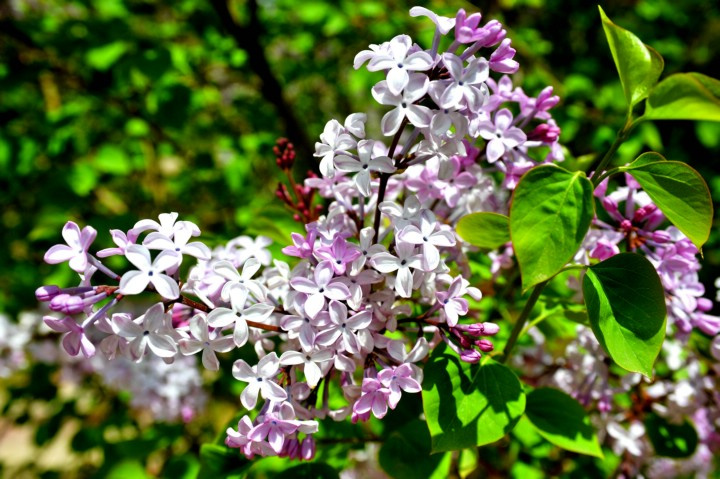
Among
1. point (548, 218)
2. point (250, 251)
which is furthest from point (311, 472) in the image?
→ point (548, 218)

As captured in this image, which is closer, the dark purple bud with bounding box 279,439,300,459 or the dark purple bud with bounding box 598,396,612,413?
the dark purple bud with bounding box 279,439,300,459

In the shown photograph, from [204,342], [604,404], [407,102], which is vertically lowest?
[604,404]

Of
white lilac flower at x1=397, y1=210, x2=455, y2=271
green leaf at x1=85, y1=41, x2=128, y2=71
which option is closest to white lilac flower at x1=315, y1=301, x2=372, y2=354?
white lilac flower at x1=397, y1=210, x2=455, y2=271

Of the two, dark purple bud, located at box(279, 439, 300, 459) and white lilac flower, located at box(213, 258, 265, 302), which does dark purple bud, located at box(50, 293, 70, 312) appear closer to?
white lilac flower, located at box(213, 258, 265, 302)

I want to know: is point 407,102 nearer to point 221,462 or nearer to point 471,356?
point 471,356

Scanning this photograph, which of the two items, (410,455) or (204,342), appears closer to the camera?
(204,342)

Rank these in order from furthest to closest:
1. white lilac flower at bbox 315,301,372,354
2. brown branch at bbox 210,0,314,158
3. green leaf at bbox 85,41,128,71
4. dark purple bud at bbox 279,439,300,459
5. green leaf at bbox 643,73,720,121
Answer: brown branch at bbox 210,0,314,158 < green leaf at bbox 85,41,128,71 < dark purple bud at bbox 279,439,300,459 < white lilac flower at bbox 315,301,372,354 < green leaf at bbox 643,73,720,121

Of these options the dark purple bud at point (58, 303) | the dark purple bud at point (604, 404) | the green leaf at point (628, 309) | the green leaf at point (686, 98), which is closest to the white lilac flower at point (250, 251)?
the dark purple bud at point (58, 303)

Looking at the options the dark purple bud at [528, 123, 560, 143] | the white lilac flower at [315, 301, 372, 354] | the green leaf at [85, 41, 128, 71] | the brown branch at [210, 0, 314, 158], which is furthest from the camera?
the brown branch at [210, 0, 314, 158]

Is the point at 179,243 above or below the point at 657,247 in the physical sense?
above
